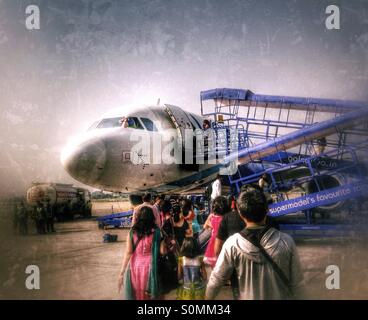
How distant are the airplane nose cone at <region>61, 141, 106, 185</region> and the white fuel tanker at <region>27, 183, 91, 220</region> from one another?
885 centimetres

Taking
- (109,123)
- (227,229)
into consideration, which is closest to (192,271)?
(227,229)

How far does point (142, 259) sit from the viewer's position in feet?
10.9

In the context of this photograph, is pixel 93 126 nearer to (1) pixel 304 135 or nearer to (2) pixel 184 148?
(2) pixel 184 148

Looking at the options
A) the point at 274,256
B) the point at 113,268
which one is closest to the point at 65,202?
the point at 113,268

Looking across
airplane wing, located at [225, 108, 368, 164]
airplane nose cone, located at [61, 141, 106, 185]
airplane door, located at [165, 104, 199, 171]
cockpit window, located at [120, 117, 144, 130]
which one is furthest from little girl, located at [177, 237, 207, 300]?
airplane wing, located at [225, 108, 368, 164]

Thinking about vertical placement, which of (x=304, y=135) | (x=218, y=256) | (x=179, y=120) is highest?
(x=179, y=120)

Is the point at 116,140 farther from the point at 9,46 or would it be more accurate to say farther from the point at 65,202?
the point at 65,202

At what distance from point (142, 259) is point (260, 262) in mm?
1565

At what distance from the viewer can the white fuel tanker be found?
14.3m

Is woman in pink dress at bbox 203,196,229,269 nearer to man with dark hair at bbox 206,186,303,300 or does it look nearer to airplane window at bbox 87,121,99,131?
man with dark hair at bbox 206,186,303,300

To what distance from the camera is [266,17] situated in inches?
262

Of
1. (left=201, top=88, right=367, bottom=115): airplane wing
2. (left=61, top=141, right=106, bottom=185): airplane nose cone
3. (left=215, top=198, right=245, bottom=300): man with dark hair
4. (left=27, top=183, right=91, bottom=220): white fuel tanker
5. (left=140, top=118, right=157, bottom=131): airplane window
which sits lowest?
(left=27, top=183, right=91, bottom=220): white fuel tanker

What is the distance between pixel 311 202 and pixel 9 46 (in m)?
8.17

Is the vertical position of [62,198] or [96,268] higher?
[96,268]
